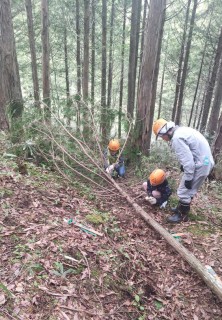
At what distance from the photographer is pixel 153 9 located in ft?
22.8

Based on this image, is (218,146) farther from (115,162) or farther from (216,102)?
(216,102)

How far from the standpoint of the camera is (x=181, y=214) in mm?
4988

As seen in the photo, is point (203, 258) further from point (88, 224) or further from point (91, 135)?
point (91, 135)

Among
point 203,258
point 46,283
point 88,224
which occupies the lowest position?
point 203,258

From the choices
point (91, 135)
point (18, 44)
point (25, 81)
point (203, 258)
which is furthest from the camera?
point (25, 81)

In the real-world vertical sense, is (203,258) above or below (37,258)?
below

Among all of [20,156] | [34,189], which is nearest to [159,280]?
[34,189]

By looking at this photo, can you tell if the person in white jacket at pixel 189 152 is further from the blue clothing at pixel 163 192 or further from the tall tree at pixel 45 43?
the tall tree at pixel 45 43

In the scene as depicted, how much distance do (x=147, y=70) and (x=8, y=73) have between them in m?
4.07

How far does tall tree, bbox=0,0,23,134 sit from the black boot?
4387 millimetres

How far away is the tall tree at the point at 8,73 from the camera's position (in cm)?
619

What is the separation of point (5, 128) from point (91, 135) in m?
2.62

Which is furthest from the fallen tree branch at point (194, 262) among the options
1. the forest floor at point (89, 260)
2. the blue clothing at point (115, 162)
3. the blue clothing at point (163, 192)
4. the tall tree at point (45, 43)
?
the tall tree at point (45, 43)

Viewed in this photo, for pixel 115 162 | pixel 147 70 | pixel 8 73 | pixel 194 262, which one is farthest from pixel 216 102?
pixel 194 262
